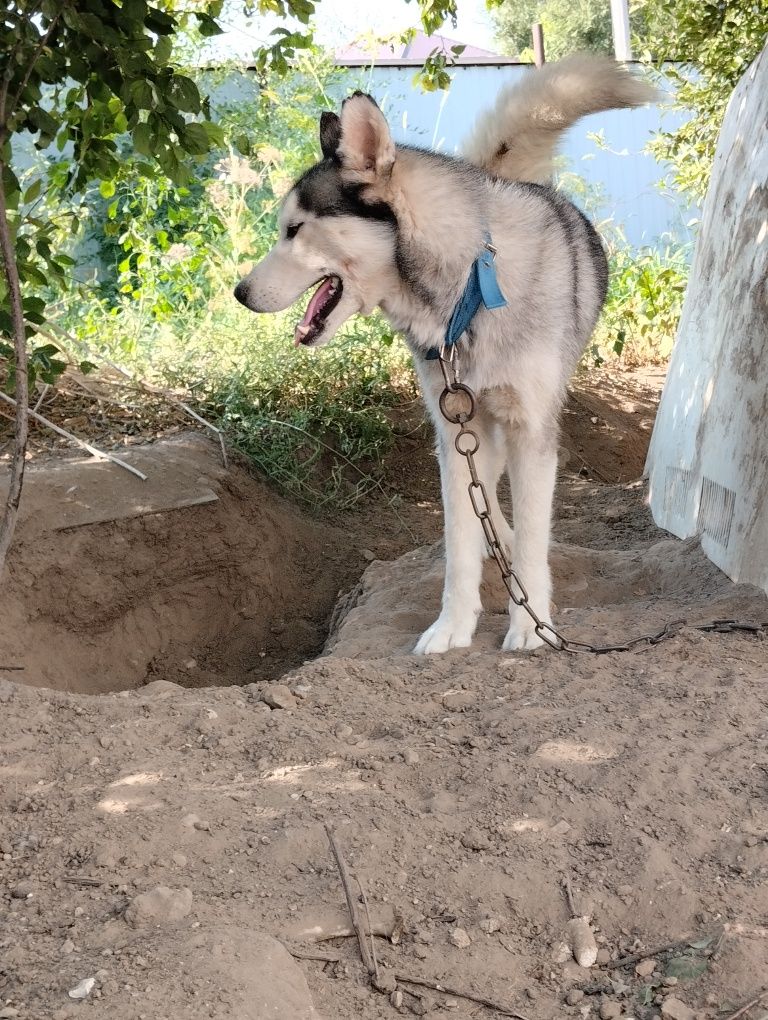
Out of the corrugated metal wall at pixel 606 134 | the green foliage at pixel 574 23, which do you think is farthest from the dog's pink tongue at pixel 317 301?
the green foliage at pixel 574 23

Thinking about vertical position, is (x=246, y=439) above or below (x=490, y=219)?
below

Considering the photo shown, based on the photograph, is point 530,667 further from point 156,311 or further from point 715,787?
point 156,311

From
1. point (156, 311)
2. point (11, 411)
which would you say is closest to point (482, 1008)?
point (11, 411)

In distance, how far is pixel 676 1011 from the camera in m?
1.67

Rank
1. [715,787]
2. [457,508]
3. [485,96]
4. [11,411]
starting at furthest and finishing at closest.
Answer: [485,96]
[11,411]
[457,508]
[715,787]

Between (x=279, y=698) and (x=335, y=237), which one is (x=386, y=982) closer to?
(x=279, y=698)

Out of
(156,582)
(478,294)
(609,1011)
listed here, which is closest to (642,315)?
(156,582)

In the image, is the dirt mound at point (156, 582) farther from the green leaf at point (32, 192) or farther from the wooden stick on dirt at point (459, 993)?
the wooden stick on dirt at point (459, 993)

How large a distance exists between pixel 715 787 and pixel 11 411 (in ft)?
13.3

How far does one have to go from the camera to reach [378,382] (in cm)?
596

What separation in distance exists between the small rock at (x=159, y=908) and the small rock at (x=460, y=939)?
19.4 inches

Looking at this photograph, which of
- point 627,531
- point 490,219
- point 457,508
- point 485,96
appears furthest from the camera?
point 485,96

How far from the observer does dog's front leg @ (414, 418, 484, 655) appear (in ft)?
10.9

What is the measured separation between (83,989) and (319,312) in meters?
1.96
